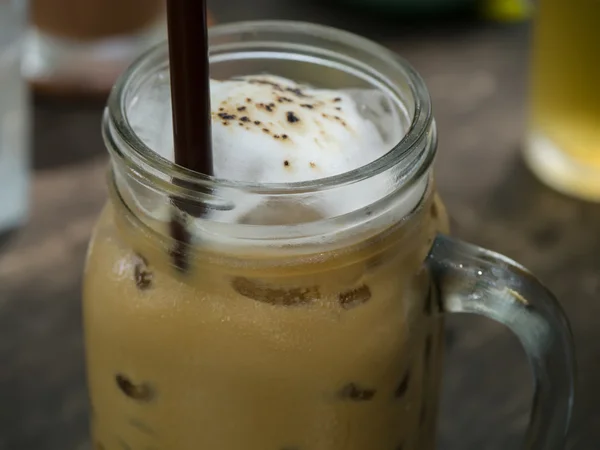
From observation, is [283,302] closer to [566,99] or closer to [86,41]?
[566,99]

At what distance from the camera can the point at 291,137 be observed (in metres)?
0.43

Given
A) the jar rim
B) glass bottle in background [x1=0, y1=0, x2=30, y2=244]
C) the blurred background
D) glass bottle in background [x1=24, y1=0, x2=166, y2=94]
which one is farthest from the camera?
glass bottle in background [x1=24, y1=0, x2=166, y2=94]

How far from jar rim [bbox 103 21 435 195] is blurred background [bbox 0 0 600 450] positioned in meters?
0.28

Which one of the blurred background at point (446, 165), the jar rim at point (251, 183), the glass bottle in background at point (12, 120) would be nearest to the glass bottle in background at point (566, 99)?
the blurred background at point (446, 165)

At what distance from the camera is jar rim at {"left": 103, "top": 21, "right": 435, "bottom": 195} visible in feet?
1.25

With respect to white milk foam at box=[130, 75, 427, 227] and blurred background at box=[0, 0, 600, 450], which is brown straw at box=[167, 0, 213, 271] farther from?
blurred background at box=[0, 0, 600, 450]

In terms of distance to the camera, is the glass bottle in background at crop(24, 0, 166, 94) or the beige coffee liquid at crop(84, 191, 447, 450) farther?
the glass bottle in background at crop(24, 0, 166, 94)

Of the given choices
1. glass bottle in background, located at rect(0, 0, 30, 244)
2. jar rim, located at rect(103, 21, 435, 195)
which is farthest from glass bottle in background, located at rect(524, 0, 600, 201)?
glass bottle in background, located at rect(0, 0, 30, 244)

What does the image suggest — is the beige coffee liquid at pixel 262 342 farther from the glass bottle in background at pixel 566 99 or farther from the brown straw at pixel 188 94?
the glass bottle in background at pixel 566 99

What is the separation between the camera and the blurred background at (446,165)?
25.6 inches

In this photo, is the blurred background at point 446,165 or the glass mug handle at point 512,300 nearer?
the glass mug handle at point 512,300

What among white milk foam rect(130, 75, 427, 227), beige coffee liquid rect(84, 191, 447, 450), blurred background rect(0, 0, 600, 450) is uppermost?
white milk foam rect(130, 75, 427, 227)

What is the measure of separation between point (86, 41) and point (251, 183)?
0.66m

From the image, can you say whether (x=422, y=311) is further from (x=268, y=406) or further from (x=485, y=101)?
(x=485, y=101)
